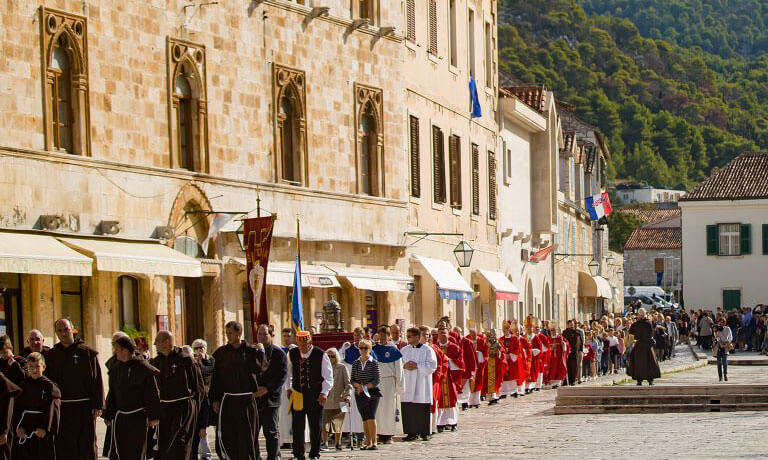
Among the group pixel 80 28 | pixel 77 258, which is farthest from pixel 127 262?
pixel 80 28

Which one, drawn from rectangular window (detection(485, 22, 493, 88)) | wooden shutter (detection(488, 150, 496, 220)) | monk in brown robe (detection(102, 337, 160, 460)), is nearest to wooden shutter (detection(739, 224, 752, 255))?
wooden shutter (detection(488, 150, 496, 220))

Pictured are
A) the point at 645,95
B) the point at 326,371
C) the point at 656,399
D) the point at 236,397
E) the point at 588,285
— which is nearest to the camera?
the point at 236,397

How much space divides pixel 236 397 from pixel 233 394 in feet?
0.16

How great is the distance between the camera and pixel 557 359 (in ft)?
134

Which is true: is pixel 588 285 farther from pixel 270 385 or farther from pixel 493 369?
pixel 270 385

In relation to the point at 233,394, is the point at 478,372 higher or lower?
lower

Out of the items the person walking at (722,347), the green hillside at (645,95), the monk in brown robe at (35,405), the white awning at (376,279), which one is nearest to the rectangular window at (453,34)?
the white awning at (376,279)

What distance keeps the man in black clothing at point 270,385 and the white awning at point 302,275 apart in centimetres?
1058

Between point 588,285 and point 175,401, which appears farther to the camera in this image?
point 588,285

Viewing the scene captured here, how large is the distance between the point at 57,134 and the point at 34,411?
10030 mm

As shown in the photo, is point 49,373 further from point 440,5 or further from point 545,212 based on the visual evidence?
point 545,212

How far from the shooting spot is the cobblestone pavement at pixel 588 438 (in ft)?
70.1

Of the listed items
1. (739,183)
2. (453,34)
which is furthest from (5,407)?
(739,183)

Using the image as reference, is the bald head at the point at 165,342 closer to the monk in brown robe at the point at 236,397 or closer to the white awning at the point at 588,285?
the monk in brown robe at the point at 236,397
